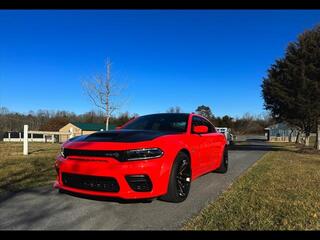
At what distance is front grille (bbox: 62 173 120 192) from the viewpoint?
4.88 m

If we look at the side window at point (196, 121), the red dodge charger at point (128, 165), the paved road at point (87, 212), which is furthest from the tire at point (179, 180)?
the side window at point (196, 121)

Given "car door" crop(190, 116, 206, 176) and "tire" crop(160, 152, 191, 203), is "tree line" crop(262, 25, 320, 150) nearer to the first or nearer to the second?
"car door" crop(190, 116, 206, 176)

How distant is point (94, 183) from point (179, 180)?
136cm

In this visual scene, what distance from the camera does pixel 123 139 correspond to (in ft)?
17.4

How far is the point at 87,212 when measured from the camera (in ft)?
16.4

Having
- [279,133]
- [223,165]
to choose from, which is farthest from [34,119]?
[223,165]

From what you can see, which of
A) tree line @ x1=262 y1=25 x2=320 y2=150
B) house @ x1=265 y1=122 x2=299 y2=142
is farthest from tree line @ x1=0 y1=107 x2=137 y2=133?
tree line @ x1=262 y1=25 x2=320 y2=150

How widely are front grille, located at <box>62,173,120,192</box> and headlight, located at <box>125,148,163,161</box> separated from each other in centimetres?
40

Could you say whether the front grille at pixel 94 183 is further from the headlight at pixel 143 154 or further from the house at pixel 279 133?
the house at pixel 279 133

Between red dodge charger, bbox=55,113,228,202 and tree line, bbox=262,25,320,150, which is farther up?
tree line, bbox=262,25,320,150

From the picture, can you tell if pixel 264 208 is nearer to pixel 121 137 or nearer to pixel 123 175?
pixel 123 175

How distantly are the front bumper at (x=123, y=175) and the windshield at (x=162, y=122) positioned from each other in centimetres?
156

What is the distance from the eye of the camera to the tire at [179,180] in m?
5.33
